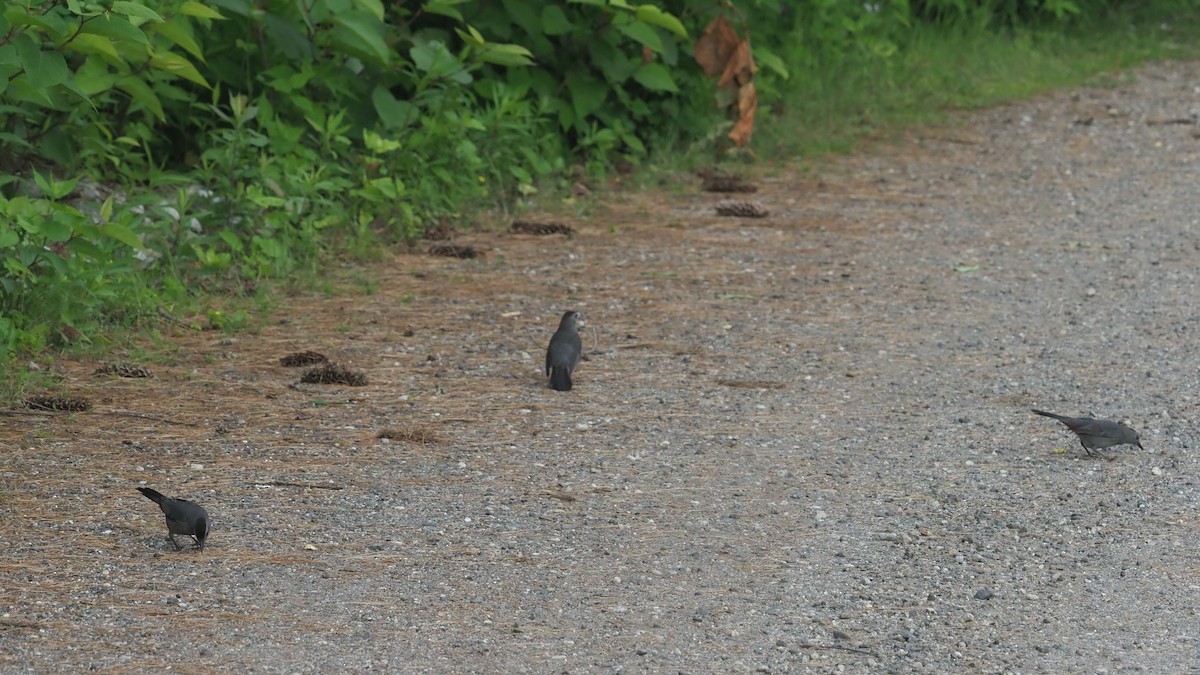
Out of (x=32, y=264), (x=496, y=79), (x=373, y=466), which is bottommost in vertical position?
(x=373, y=466)

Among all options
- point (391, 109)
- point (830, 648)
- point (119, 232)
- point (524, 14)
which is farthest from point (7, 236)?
point (524, 14)

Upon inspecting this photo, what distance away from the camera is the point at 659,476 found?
172 inches

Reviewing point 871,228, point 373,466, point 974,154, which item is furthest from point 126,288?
point 974,154

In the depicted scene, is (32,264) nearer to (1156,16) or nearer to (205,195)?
(205,195)

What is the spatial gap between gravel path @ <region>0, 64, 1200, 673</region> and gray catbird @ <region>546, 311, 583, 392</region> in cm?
5

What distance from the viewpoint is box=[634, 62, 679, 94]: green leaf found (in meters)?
7.97

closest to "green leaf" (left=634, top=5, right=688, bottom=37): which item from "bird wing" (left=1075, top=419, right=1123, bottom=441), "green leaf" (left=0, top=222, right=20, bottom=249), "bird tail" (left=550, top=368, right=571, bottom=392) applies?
"bird tail" (left=550, top=368, right=571, bottom=392)

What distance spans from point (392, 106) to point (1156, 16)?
8942 mm

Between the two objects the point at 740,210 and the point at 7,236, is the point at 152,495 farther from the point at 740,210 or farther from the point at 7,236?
the point at 740,210

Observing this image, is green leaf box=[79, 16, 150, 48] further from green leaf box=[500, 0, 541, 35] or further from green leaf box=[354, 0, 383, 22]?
green leaf box=[500, 0, 541, 35]

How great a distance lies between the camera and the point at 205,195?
6398 mm

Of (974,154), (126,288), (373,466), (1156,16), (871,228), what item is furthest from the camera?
(1156,16)

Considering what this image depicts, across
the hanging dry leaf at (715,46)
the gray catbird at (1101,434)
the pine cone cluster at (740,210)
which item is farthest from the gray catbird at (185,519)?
the hanging dry leaf at (715,46)

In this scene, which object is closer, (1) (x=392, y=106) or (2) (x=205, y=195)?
(2) (x=205, y=195)
